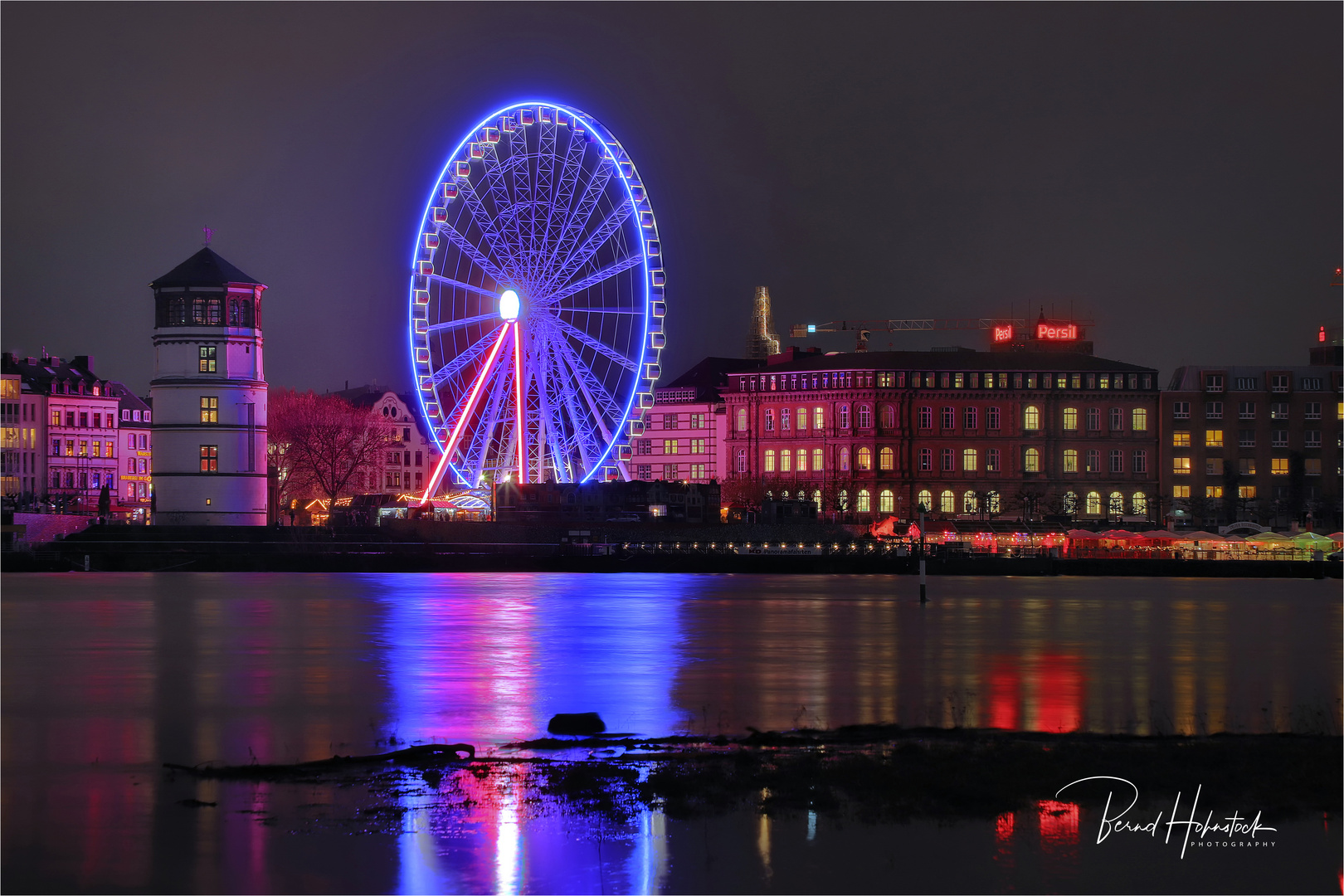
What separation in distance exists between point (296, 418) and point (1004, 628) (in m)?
88.9

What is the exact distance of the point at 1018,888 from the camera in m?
14.8

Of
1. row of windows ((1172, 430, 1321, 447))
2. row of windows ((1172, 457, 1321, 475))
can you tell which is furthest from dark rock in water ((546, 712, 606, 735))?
row of windows ((1172, 430, 1321, 447))

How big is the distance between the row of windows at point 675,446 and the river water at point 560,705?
69.8 m

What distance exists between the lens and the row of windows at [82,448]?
5226 inches

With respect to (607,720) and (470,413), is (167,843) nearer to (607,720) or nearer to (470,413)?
(607,720)

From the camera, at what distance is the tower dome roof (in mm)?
82625

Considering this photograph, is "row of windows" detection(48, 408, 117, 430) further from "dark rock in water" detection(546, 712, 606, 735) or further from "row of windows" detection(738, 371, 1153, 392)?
"dark rock in water" detection(546, 712, 606, 735)

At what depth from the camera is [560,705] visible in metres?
29.0

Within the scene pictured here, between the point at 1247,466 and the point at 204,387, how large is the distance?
249 ft

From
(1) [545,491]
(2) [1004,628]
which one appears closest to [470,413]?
(1) [545,491]

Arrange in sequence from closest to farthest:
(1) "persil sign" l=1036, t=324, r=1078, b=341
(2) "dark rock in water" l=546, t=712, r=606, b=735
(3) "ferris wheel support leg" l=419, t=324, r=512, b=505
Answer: (2) "dark rock in water" l=546, t=712, r=606, b=735
(3) "ferris wheel support leg" l=419, t=324, r=512, b=505
(1) "persil sign" l=1036, t=324, r=1078, b=341

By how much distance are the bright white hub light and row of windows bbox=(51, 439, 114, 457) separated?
7651cm

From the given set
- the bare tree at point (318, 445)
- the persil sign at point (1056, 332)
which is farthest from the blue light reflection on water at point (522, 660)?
the persil sign at point (1056, 332)

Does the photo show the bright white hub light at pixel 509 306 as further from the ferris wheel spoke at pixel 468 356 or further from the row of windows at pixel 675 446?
the row of windows at pixel 675 446
